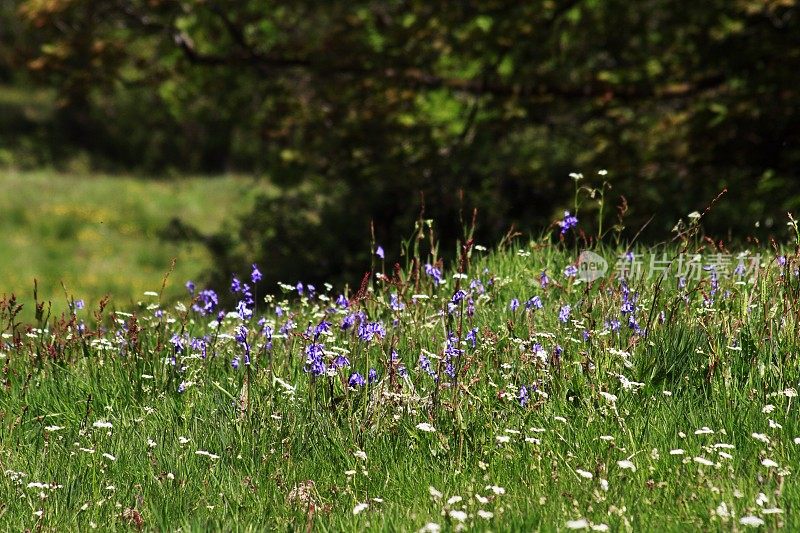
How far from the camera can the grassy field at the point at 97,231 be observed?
719 inches

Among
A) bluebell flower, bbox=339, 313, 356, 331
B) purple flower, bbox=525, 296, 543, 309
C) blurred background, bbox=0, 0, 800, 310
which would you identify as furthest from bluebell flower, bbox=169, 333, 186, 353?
blurred background, bbox=0, 0, 800, 310

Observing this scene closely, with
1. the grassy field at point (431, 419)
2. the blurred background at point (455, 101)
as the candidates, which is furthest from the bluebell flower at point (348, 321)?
the blurred background at point (455, 101)

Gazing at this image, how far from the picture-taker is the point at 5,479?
154 inches

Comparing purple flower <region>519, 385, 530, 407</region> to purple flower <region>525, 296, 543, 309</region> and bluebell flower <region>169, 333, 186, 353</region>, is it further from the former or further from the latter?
bluebell flower <region>169, 333, 186, 353</region>

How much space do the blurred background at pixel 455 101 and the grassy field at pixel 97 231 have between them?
4.15m

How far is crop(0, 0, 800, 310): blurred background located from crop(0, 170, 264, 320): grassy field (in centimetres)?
415

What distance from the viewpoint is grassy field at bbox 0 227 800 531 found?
356cm

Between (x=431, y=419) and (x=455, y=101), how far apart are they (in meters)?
7.67

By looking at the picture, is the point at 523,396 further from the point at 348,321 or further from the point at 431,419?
the point at 348,321

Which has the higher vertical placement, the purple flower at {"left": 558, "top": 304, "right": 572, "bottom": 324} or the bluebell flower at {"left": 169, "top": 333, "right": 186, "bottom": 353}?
the purple flower at {"left": 558, "top": 304, "right": 572, "bottom": 324}

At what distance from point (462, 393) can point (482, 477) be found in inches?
18.2

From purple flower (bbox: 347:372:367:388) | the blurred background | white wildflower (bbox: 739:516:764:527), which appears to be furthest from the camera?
the blurred background

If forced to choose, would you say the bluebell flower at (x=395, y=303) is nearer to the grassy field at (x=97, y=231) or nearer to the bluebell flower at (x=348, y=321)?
the bluebell flower at (x=348, y=321)

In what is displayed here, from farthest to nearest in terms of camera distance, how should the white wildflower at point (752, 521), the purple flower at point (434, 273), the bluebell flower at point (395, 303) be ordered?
the purple flower at point (434, 273) → the bluebell flower at point (395, 303) → the white wildflower at point (752, 521)
